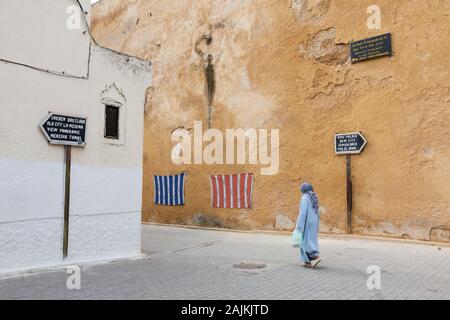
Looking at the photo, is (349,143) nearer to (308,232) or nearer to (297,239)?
(308,232)

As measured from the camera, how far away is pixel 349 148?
11.9 m

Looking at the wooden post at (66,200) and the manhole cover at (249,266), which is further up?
the wooden post at (66,200)

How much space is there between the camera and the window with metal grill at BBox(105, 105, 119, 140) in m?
8.72

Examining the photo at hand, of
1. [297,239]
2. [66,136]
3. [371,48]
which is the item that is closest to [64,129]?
[66,136]

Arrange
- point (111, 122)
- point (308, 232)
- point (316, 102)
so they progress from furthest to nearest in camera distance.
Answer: point (316, 102) → point (111, 122) → point (308, 232)

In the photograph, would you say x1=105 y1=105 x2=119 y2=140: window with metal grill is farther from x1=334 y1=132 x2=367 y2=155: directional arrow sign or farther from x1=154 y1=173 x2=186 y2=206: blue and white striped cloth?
x1=154 y1=173 x2=186 y2=206: blue and white striped cloth

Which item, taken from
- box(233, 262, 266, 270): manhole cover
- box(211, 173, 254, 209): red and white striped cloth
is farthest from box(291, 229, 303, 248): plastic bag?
box(211, 173, 254, 209): red and white striped cloth

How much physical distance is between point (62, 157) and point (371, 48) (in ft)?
27.0

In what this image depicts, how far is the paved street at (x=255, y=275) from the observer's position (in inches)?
236

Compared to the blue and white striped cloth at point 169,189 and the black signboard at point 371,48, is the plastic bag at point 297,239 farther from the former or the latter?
the blue and white striped cloth at point 169,189

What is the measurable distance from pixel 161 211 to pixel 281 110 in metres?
5.90

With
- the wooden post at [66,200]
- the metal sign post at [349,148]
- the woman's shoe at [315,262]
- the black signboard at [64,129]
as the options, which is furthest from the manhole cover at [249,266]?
the metal sign post at [349,148]

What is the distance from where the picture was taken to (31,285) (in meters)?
6.54
